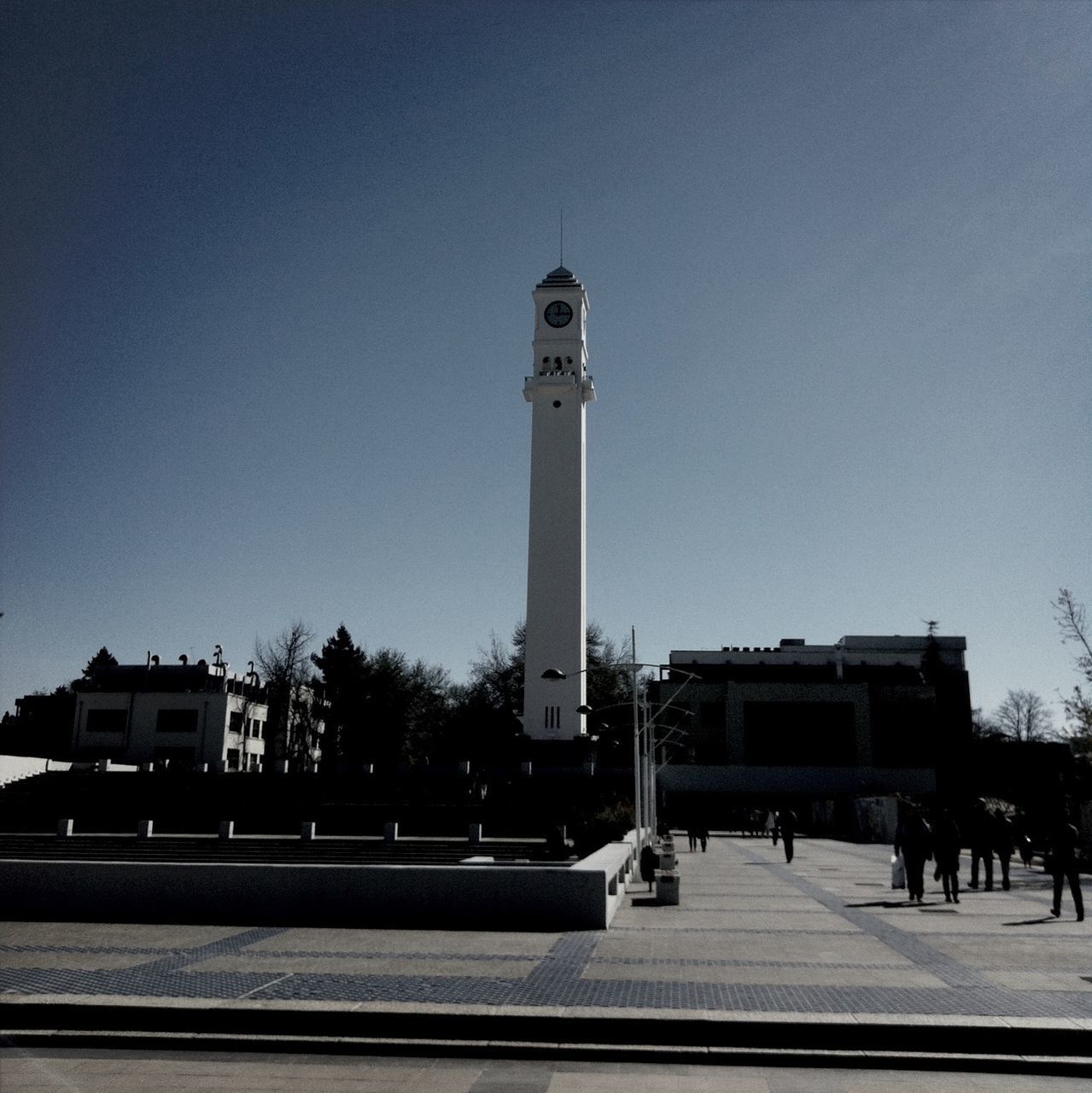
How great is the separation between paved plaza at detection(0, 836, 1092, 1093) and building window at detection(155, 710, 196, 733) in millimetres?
55394

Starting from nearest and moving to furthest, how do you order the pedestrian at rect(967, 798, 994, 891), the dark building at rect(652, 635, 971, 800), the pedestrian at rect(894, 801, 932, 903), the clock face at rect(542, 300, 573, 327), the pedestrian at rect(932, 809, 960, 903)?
the pedestrian at rect(894, 801, 932, 903)
the pedestrian at rect(932, 809, 960, 903)
the pedestrian at rect(967, 798, 994, 891)
the dark building at rect(652, 635, 971, 800)
the clock face at rect(542, 300, 573, 327)

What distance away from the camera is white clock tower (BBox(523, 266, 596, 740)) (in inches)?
2406

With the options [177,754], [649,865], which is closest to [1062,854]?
[649,865]

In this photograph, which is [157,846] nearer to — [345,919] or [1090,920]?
[345,919]

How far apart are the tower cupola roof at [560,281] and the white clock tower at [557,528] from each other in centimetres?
179

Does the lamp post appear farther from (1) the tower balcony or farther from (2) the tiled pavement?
(1) the tower balcony

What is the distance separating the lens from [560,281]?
72.5m

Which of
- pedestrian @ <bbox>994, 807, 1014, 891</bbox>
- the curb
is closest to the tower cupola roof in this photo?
pedestrian @ <bbox>994, 807, 1014, 891</bbox>

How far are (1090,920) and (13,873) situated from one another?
17.4 m

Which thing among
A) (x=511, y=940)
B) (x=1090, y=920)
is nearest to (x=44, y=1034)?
(x=511, y=940)

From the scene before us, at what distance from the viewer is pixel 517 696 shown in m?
78.7

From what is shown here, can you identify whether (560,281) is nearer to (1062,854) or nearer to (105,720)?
(105,720)

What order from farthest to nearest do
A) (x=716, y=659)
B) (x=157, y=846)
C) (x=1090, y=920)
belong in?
(x=716, y=659)
(x=157, y=846)
(x=1090, y=920)

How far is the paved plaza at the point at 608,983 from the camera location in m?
8.27
